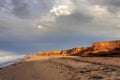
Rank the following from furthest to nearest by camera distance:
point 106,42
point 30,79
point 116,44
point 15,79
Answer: point 106,42 < point 116,44 < point 15,79 < point 30,79

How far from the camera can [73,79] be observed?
1537 centimetres

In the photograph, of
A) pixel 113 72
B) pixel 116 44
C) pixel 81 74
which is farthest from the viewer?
pixel 116 44

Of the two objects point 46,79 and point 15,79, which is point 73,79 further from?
point 15,79

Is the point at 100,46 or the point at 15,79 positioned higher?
the point at 100,46

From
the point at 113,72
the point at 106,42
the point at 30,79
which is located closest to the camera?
the point at 113,72

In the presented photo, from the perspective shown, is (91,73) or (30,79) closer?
(91,73)

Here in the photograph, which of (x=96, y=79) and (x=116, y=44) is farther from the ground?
(x=116, y=44)

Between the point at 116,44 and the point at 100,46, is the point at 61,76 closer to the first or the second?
the point at 116,44

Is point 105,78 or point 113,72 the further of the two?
point 113,72

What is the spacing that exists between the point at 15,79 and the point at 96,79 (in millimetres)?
→ 7330

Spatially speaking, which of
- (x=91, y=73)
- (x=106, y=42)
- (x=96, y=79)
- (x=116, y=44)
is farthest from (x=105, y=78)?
(x=106, y=42)

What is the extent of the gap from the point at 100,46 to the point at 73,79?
36.8 meters

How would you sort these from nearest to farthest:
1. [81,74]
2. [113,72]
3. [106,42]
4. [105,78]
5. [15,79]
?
[105,78], [113,72], [81,74], [15,79], [106,42]

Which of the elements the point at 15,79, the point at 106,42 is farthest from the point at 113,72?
the point at 106,42
